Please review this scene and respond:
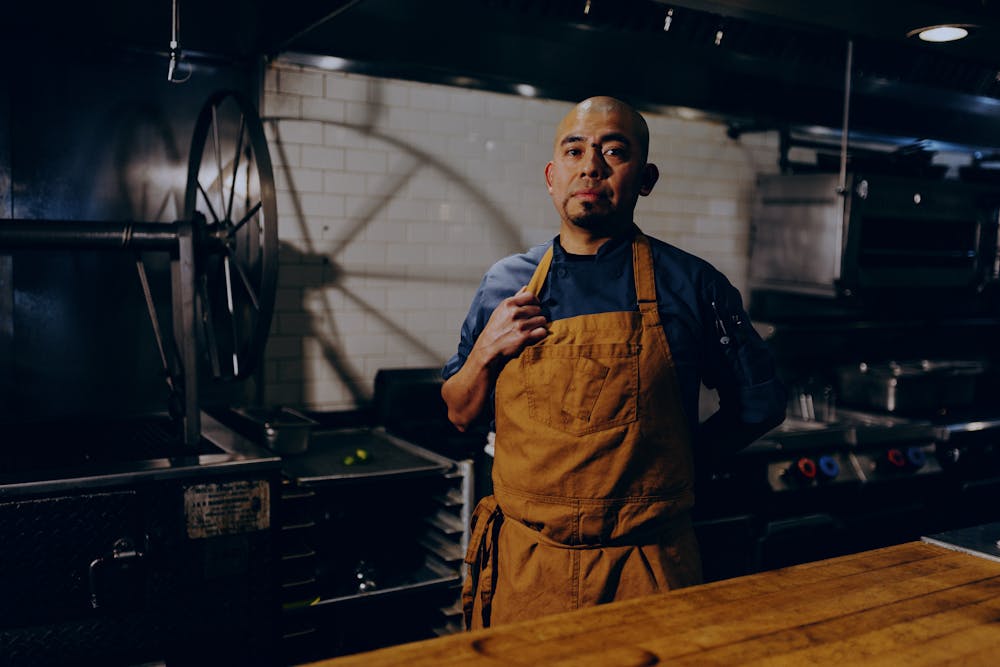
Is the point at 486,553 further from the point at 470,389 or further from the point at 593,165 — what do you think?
the point at 593,165

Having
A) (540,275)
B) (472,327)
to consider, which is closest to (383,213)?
(472,327)

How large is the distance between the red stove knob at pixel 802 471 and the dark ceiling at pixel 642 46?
5.78 feet

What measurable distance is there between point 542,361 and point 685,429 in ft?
1.32

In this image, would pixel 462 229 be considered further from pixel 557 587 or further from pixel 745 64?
pixel 557 587

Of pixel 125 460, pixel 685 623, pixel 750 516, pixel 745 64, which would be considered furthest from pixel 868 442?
pixel 125 460

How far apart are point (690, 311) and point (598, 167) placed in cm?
44

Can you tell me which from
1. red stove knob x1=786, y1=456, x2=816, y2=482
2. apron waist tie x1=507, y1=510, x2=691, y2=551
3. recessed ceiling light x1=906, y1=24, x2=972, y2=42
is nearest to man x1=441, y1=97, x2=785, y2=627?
apron waist tie x1=507, y1=510, x2=691, y2=551

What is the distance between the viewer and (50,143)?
336 centimetres

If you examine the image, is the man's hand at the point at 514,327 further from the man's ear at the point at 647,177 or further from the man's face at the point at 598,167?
the man's ear at the point at 647,177

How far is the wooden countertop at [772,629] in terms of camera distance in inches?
56.9

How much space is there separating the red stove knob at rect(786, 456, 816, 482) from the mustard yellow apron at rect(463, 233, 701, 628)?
70.0 inches

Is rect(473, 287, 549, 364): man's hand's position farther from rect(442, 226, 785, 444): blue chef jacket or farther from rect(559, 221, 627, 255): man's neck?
rect(559, 221, 627, 255): man's neck

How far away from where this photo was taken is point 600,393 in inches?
84.6

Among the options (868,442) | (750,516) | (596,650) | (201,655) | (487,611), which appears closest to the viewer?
(596,650)
